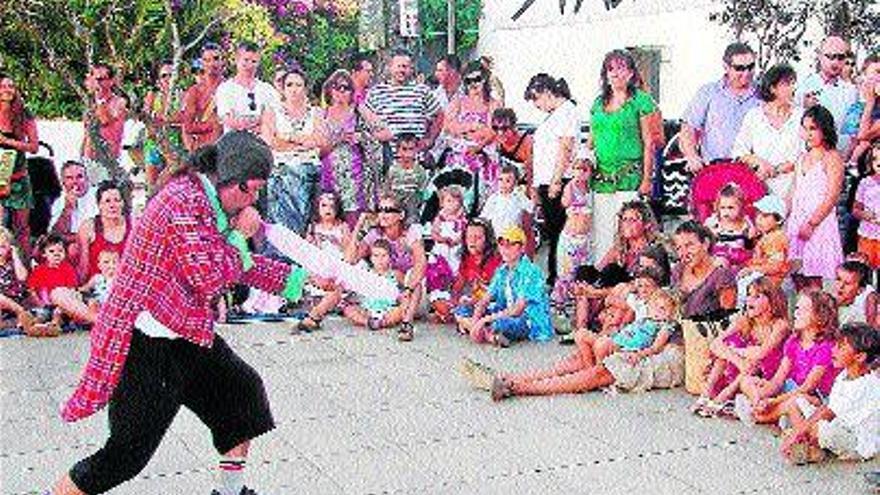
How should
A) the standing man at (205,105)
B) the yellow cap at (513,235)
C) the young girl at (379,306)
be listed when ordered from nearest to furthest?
1. the yellow cap at (513,235)
2. the young girl at (379,306)
3. the standing man at (205,105)

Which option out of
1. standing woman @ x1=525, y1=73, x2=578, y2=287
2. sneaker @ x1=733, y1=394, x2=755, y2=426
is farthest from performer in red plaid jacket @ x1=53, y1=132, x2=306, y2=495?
standing woman @ x1=525, y1=73, x2=578, y2=287

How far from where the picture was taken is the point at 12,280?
29.0 feet

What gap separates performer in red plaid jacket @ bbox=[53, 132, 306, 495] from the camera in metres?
4.11

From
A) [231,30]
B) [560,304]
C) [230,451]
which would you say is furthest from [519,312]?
[231,30]

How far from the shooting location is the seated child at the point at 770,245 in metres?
6.99

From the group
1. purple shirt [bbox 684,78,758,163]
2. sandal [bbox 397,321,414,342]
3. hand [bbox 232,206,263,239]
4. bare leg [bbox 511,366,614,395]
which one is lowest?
sandal [bbox 397,321,414,342]

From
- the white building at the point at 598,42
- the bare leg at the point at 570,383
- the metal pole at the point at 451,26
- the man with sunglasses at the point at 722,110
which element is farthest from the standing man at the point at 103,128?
the metal pole at the point at 451,26

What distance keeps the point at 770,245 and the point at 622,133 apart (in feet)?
5.11

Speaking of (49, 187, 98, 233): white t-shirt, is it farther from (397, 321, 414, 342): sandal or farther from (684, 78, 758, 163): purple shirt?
(684, 78, 758, 163): purple shirt

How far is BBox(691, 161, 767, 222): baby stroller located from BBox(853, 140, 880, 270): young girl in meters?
0.57

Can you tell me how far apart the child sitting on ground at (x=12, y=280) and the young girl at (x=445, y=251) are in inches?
107

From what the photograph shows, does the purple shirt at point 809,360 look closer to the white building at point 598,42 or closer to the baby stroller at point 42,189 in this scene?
the baby stroller at point 42,189

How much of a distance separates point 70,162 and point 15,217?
1.91 feet

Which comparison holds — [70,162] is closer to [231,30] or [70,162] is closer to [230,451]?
[230,451]
